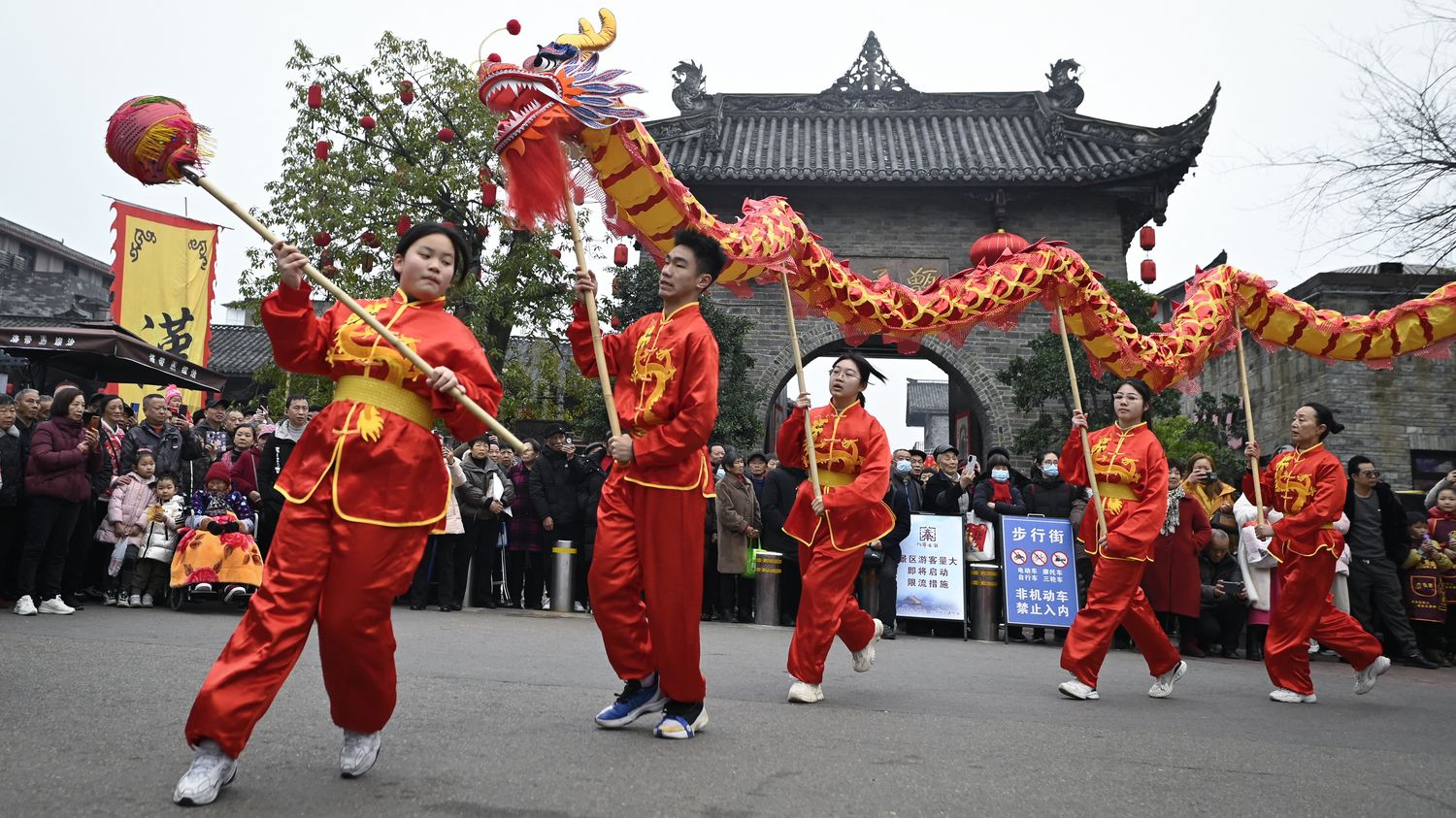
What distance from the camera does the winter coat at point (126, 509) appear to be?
878 cm

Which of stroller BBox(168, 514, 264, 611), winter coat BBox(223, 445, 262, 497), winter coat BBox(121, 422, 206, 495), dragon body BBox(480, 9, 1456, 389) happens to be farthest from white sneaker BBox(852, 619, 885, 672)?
winter coat BBox(121, 422, 206, 495)

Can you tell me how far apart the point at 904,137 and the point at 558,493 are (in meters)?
12.8

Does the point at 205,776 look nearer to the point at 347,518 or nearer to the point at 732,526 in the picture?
the point at 347,518

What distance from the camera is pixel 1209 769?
4133 millimetres

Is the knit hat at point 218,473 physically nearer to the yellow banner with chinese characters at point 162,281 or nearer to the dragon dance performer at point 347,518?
the yellow banner with chinese characters at point 162,281

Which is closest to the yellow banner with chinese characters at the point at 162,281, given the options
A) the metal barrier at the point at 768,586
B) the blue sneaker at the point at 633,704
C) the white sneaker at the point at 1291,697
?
the metal barrier at the point at 768,586

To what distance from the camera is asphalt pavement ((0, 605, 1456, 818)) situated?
314 centimetres

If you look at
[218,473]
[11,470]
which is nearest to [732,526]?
[218,473]

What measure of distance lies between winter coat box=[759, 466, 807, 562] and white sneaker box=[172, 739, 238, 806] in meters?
7.60

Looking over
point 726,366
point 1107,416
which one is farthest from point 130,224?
point 1107,416

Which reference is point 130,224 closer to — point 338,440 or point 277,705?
point 277,705

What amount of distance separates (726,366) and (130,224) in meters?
8.33

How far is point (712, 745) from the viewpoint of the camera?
13.3ft

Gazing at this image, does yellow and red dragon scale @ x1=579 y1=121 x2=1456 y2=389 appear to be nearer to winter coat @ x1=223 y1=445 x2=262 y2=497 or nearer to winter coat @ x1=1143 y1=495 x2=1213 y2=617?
winter coat @ x1=1143 y1=495 x2=1213 y2=617
